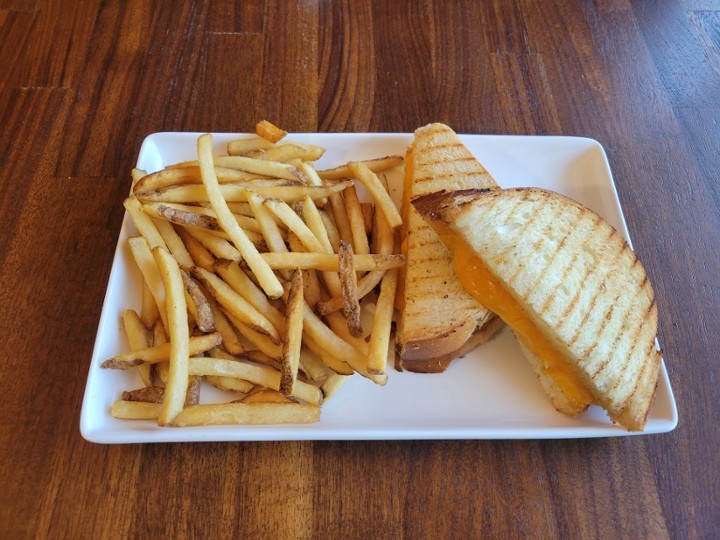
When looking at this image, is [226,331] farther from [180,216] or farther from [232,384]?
[180,216]

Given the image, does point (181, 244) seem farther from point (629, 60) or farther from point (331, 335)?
point (629, 60)

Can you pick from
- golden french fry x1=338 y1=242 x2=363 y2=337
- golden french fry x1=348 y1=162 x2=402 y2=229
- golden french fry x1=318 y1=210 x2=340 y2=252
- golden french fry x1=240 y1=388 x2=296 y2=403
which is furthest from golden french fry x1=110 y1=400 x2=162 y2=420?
golden french fry x1=348 y1=162 x2=402 y2=229

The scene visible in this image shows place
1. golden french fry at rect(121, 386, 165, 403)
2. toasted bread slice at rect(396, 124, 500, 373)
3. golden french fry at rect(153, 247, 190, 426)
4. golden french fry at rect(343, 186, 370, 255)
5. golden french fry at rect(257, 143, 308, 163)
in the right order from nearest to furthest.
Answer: golden french fry at rect(153, 247, 190, 426) < golden french fry at rect(121, 386, 165, 403) < toasted bread slice at rect(396, 124, 500, 373) < golden french fry at rect(343, 186, 370, 255) < golden french fry at rect(257, 143, 308, 163)

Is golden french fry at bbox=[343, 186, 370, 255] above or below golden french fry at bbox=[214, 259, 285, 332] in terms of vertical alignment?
above

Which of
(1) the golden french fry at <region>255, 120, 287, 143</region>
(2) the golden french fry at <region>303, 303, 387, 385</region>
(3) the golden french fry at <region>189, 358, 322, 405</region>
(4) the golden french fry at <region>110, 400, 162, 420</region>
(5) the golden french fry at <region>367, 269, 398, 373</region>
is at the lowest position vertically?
(4) the golden french fry at <region>110, 400, 162, 420</region>

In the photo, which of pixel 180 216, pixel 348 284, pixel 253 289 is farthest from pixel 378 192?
pixel 180 216

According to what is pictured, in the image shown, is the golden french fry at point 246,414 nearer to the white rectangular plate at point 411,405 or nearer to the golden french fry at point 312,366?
the white rectangular plate at point 411,405

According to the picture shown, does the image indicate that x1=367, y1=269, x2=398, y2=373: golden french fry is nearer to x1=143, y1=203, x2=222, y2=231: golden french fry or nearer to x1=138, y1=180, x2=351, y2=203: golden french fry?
x1=138, y1=180, x2=351, y2=203: golden french fry
